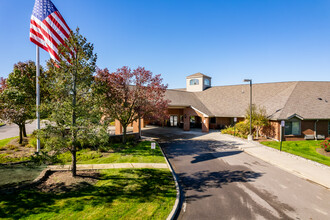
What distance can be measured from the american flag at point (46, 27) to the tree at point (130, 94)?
393 centimetres

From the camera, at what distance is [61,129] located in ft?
28.1

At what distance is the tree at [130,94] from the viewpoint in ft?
48.6

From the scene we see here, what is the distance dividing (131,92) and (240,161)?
37.6 feet

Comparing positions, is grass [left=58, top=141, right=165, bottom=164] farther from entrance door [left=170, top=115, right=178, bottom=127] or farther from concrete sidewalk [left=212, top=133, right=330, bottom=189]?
entrance door [left=170, top=115, right=178, bottom=127]

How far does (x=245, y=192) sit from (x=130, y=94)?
12207 millimetres

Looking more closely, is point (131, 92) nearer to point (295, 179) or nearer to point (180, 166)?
point (180, 166)

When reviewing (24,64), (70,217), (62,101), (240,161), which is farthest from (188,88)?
(70,217)

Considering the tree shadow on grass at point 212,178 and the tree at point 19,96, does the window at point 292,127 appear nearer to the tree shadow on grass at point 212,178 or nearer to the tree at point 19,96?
the tree shadow on grass at point 212,178

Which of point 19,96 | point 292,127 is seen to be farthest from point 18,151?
point 292,127

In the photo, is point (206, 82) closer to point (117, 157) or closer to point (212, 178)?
point (117, 157)

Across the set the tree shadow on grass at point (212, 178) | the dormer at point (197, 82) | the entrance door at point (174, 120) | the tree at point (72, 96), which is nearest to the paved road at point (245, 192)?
the tree shadow on grass at point (212, 178)

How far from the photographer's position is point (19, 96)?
1552cm

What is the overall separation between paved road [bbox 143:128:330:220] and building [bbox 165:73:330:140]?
12.0m

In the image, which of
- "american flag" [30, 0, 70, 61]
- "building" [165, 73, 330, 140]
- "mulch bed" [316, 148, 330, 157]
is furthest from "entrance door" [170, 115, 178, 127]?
"american flag" [30, 0, 70, 61]
